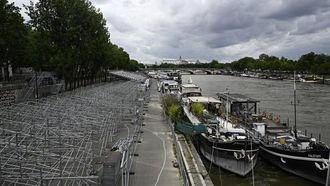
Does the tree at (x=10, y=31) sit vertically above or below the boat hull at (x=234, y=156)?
above

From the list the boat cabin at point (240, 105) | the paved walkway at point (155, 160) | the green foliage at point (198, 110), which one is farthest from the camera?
the boat cabin at point (240, 105)

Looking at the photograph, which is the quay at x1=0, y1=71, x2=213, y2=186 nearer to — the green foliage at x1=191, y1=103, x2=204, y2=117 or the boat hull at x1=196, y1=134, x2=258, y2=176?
the boat hull at x1=196, y1=134, x2=258, y2=176

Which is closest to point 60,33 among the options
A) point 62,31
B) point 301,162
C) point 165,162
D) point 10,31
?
point 62,31

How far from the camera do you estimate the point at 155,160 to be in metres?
27.5

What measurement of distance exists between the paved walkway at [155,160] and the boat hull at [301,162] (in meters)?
7.98

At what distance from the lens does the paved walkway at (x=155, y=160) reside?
23156 mm

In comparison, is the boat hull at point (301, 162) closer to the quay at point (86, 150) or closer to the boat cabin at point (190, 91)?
the quay at point (86, 150)

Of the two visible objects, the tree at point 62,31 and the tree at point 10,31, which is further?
the tree at point 62,31

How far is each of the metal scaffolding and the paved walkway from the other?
106 cm

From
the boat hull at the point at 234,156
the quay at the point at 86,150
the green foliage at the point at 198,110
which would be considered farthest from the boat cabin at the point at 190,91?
the boat hull at the point at 234,156

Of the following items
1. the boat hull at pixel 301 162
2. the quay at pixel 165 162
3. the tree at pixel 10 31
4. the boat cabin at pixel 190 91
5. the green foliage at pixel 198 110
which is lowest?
the boat hull at pixel 301 162

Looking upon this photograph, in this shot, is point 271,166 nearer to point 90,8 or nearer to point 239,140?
point 239,140

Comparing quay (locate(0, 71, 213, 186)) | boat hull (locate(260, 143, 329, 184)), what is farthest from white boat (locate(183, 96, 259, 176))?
boat hull (locate(260, 143, 329, 184))

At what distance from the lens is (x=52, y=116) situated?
26922 millimetres
